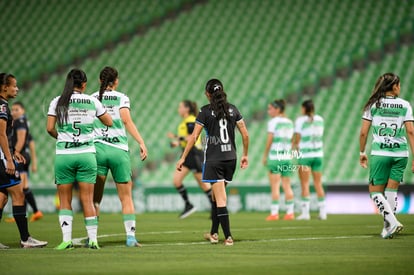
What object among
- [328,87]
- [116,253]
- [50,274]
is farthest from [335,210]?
[50,274]

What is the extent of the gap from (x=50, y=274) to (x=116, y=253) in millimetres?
2136

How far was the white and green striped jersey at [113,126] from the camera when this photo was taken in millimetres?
11094

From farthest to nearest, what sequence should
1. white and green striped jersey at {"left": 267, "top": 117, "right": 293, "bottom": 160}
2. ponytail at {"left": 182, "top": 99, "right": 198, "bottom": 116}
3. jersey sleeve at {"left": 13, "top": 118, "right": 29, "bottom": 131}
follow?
1. ponytail at {"left": 182, "top": 99, "right": 198, "bottom": 116}
2. white and green striped jersey at {"left": 267, "top": 117, "right": 293, "bottom": 160}
3. jersey sleeve at {"left": 13, "top": 118, "right": 29, "bottom": 131}

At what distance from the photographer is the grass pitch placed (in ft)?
27.3

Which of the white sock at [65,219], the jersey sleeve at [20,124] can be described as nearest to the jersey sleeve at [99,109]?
the white sock at [65,219]

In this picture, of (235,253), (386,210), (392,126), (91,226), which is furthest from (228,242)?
(392,126)

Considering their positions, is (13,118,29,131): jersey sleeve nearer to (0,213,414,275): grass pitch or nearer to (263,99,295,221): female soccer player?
(0,213,414,275): grass pitch

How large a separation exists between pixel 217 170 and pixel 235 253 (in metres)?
1.79

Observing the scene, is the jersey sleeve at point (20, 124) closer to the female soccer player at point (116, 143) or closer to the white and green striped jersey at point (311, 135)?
the female soccer player at point (116, 143)

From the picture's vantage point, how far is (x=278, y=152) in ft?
60.6

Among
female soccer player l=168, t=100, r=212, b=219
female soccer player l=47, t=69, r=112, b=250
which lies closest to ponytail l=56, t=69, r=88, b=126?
female soccer player l=47, t=69, r=112, b=250

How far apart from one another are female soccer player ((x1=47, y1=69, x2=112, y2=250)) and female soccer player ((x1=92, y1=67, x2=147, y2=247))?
1.48 feet

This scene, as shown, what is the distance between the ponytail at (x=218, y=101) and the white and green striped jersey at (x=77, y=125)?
1677 millimetres

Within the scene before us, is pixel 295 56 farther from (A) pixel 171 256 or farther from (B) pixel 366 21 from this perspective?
(A) pixel 171 256
